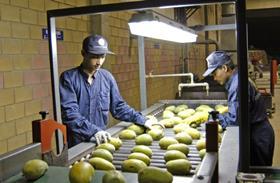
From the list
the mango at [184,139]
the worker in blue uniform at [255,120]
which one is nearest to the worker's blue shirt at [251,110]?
the worker in blue uniform at [255,120]

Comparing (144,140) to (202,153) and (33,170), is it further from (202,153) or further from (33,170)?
(33,170)

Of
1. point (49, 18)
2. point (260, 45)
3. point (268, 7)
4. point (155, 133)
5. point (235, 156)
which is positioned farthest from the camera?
point (260, 45)

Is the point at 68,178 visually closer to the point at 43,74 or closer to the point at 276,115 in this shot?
the point at 43,74

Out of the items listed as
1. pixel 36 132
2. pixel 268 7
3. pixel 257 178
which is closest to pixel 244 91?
pixel 257 178

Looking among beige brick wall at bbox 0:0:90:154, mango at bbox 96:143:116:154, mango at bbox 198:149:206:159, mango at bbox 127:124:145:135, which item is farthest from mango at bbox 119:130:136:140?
beige brick wall at bbox 0:0:90:154

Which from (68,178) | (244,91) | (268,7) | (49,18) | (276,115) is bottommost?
(276,115)

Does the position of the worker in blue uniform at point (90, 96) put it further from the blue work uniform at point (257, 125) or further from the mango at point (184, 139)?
the blue work uniform at point (257, 125)

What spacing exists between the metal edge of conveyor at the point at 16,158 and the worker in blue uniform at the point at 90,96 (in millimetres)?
721

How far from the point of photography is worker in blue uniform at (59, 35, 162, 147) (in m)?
2.06

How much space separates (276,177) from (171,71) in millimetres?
5125

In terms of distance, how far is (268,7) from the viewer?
7.58m

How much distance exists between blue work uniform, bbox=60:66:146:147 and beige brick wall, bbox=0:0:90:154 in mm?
383

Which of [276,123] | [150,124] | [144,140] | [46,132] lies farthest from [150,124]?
[276,123]

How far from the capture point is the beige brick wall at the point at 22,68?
2318mm
